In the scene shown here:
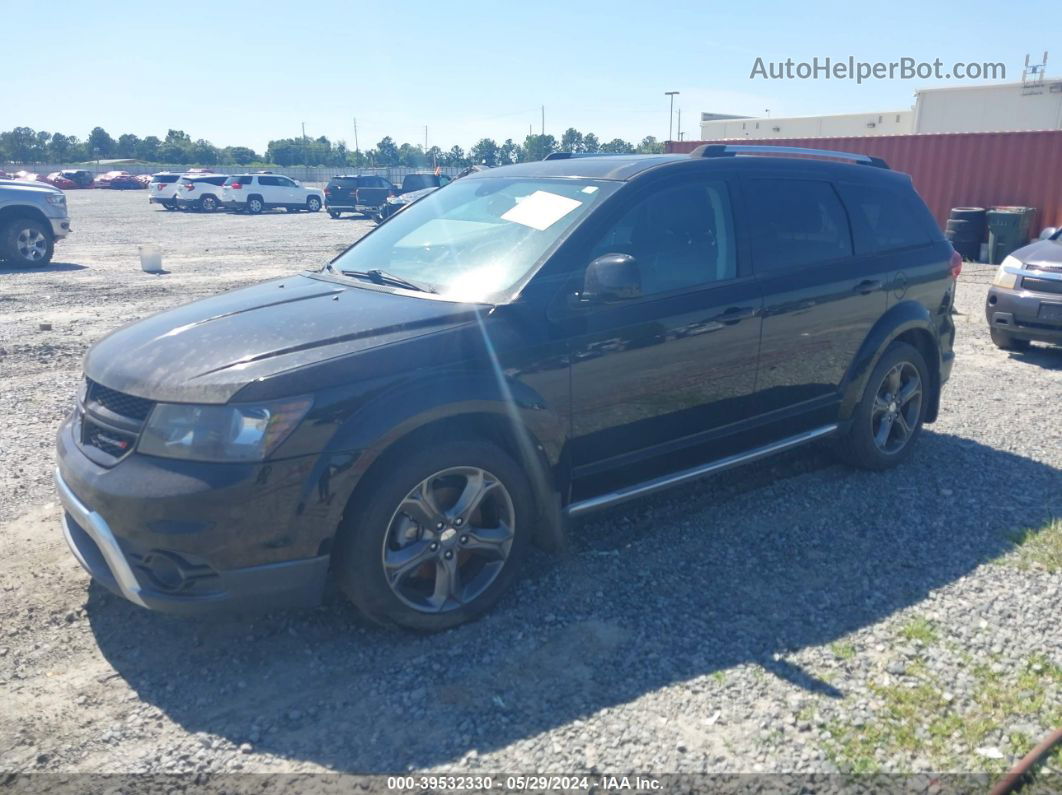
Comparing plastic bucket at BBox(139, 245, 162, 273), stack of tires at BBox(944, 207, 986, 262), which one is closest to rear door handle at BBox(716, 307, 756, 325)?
plastic bucket at BBox(139, 245, 162, 273)

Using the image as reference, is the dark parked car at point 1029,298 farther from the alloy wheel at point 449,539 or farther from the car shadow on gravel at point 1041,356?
the alloy wheel at point 449,539

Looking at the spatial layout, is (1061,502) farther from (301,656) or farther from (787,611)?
(301,656)

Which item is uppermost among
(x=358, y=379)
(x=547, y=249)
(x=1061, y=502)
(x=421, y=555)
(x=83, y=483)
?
(x=547, y=249)

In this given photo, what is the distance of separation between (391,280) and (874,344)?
114 inches

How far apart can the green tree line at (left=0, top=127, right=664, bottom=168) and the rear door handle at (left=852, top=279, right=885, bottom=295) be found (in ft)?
260

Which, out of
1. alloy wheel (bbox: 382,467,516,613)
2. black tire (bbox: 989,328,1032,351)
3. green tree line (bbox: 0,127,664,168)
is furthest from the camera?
green tree line (bbox: 0,127,664,168)

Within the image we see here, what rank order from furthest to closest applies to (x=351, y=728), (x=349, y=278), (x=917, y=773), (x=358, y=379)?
1. (x=349, y=278)
2. (x=358, y=379)
3. (x=351, y=728)
4. (x=917, y=773)

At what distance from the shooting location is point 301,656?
11.3 feet

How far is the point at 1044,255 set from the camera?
8.41 m

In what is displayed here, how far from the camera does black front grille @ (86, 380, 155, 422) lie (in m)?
3.28

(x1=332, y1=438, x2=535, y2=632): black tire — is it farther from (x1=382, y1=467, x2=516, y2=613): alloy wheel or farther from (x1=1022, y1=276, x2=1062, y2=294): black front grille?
(x1=1022, y1=276, x2=1062, y2=294): black front grille

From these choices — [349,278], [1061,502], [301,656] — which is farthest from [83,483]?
[1061,502]

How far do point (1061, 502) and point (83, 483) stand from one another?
5.07 m

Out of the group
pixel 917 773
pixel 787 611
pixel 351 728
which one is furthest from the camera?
pixel 787 611
